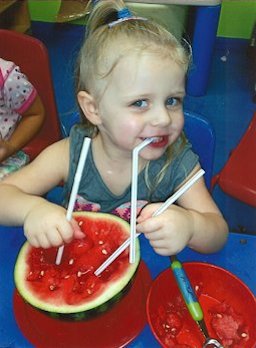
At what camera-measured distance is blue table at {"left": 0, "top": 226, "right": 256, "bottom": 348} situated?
792 mm

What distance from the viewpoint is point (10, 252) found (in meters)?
0.88

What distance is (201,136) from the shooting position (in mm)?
1063

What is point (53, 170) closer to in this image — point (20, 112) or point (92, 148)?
point (92, 148)

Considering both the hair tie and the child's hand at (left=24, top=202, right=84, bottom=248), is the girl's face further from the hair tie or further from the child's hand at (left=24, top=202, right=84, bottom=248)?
the child's hand at (left=24, top=202, right=84, bottom=248)

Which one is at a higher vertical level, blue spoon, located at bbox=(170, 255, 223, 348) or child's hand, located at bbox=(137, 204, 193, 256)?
child's hand, located at bbox=(137, 204, 193, 256)

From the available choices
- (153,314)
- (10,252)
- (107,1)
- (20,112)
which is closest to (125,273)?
(153,314)

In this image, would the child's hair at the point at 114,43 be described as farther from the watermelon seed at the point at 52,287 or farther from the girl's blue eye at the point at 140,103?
the watermelon seed at the point at 52,287

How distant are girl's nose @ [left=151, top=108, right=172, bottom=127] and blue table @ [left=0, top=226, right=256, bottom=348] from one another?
9.8 inches

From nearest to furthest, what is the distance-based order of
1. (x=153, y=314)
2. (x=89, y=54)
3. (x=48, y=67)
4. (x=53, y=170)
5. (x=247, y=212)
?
(x=153, y=314), (x=89, y=54), (x=53, y=170), (x=48, y=67), (x=247, y=212)

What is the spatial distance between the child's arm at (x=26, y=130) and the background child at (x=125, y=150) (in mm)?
305

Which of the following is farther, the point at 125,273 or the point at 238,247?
the point at 238,247

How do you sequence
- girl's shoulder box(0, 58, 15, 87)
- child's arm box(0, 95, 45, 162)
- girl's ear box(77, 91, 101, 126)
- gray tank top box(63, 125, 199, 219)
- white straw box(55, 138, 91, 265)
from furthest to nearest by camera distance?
child's arm box(0, 95, 45, 162)
girl's shoulder box(0, 58, 15, 87)
gray tank top box(63, 125, 199, 219)
girl's ear box(77, 91, 101, 126)
white straw box(55, 138, 91, 265)

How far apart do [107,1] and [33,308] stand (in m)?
0.64

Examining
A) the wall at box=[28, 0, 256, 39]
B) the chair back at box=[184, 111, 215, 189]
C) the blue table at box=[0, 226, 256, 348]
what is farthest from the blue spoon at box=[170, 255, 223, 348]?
the wall at box=[28, 0, 256, 39]
